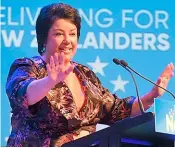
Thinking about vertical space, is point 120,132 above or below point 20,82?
below

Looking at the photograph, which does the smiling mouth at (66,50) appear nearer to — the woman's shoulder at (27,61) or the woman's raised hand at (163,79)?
the woman's shoulder at (27,61)

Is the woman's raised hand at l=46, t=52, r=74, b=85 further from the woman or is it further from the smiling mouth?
the smiling mouth

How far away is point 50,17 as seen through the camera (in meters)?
2.96

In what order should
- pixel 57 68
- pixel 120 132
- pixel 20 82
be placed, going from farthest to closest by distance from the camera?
1. pixel 20 82
2. pixel 57 68
3. pixel 120 132

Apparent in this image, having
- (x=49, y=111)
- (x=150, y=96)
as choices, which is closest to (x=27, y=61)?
(x=49, y=111)

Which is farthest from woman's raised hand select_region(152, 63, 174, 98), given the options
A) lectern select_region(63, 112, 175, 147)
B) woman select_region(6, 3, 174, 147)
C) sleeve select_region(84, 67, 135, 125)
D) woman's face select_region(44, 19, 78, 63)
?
lectern select_region(63, 112, 175, 147)

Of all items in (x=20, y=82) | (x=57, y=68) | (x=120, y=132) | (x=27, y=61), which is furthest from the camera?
(x=27, y=61)

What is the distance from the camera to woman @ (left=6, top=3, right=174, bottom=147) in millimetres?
2758

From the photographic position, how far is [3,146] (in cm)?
280

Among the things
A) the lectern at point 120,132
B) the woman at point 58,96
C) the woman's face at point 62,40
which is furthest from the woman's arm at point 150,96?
the lectern at point 120,132

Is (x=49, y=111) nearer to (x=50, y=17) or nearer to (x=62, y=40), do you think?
(x=62, y=40)

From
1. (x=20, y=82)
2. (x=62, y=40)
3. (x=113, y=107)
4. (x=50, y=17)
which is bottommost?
(x=113, y=107)

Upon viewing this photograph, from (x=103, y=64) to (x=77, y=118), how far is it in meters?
0.37

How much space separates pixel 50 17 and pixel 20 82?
43cm
